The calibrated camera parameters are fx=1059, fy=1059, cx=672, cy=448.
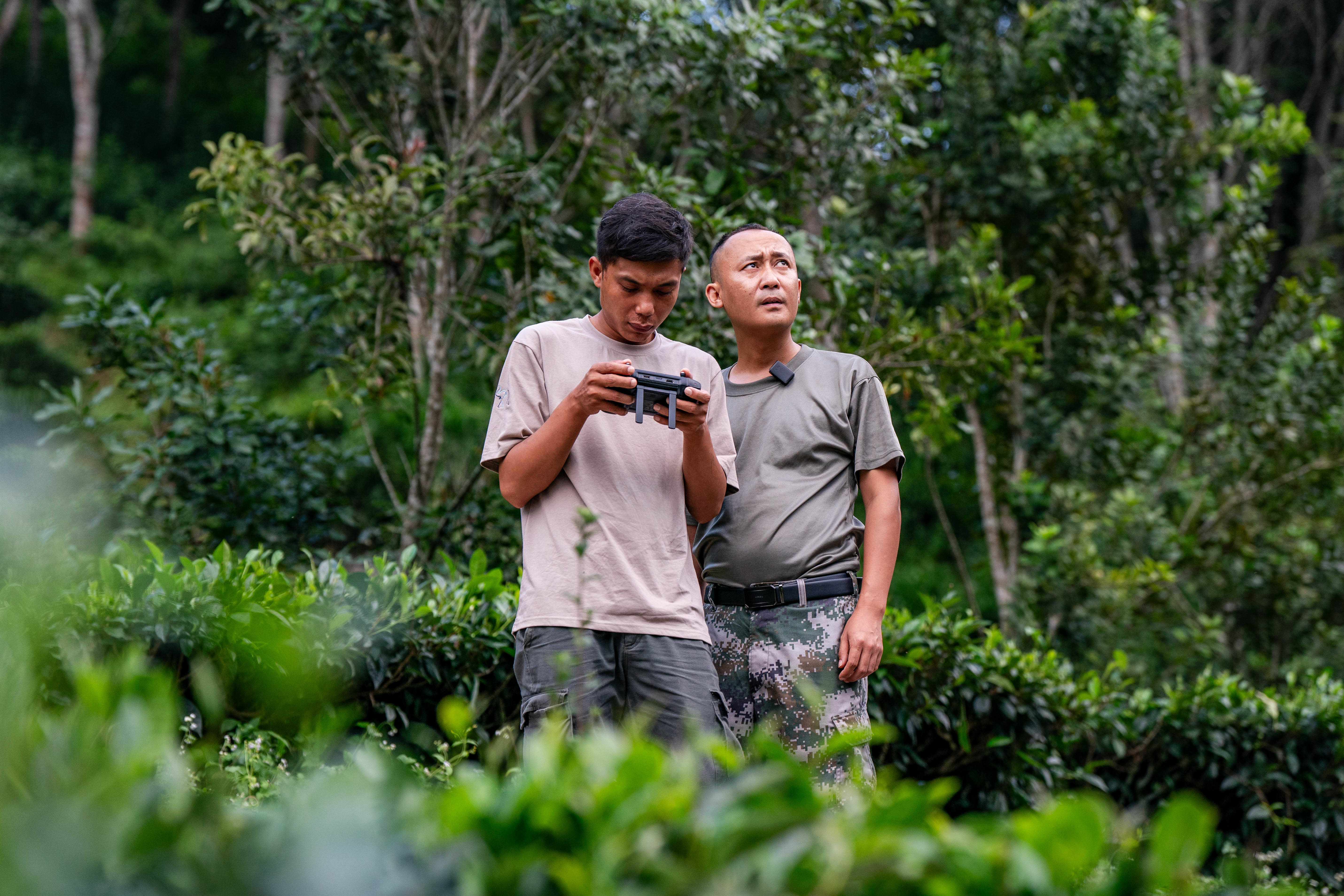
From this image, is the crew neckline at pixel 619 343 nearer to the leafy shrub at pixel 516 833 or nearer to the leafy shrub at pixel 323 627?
the leafy shrub at pixel 323 627

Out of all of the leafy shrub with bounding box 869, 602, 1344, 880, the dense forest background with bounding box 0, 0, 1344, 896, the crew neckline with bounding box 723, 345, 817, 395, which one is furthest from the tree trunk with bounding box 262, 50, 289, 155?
the crew neckline with bounding box 723, 345, 817, 395

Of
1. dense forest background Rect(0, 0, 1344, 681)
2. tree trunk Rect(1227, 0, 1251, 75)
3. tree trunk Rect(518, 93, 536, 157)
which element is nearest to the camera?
dense forest background Rect(0, 0, 1344, 681)

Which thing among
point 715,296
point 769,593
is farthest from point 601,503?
point 715,296

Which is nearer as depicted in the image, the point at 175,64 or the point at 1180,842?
the point at 1180,842

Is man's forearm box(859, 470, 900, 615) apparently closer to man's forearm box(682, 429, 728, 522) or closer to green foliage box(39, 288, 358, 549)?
man's forearm box(682, 429, 728, 522)

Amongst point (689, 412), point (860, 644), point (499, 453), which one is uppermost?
point (689, 412)

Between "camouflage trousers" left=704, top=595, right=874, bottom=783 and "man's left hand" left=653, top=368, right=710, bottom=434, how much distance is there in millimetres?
580

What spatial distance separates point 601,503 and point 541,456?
172 mm

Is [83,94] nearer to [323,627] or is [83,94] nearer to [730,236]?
[323,627]

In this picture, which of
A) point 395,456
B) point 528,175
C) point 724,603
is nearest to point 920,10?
point 528,175

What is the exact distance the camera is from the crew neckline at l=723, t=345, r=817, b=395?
2770 mm

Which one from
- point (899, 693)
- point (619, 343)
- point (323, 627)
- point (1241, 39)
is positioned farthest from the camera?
point (1241, 39)

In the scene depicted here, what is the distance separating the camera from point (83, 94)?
16.8m

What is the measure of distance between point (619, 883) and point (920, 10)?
6.87m
